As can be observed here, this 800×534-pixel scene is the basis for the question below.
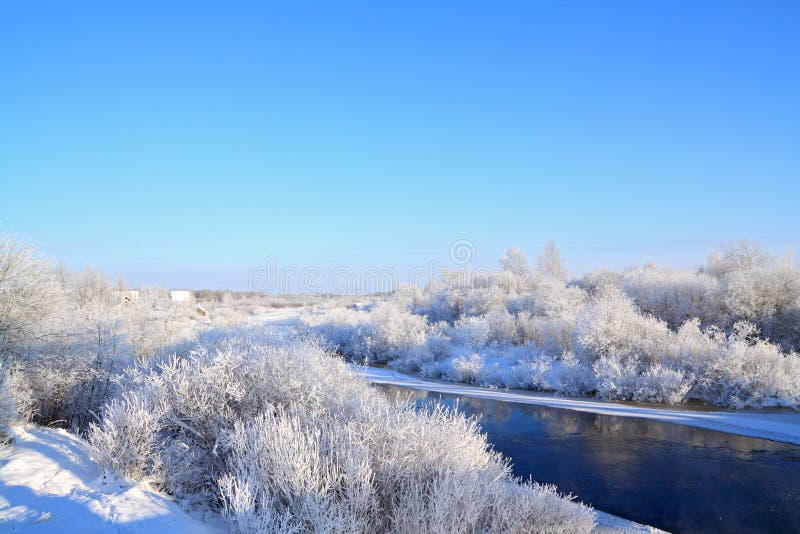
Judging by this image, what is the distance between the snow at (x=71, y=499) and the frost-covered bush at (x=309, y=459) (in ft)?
0.92

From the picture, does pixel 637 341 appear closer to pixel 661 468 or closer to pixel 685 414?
pixel 685 414

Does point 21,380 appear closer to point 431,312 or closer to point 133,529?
point 133,529

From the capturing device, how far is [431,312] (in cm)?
3017

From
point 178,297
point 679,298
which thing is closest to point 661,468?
point 679,298

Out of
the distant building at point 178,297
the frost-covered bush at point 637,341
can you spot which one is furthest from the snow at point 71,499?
the distant building at point 178,297

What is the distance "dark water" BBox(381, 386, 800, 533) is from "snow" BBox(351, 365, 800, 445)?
0.47m

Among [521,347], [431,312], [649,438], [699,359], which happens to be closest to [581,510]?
[649,438]

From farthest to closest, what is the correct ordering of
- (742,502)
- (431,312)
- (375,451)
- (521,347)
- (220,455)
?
(431,312)
(521,347)
(742,502)
(220,455)
(375,451)

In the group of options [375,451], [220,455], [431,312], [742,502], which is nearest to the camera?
[375,451]

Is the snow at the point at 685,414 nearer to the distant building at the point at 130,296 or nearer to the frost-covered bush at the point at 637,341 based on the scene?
the frost-covered bush at the point at 637,341

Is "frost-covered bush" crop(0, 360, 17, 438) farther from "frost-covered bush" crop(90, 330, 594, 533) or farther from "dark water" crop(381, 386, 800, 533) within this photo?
"dark water" crop(381, 386, 800, 533)

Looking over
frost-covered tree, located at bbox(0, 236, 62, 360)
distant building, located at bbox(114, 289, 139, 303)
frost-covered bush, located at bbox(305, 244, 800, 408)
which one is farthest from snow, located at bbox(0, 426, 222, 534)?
distant building, located at bbox(114, 289, 139, 303)

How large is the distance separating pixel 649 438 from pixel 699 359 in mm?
4957

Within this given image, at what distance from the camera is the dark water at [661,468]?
20.5 feet
